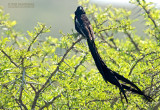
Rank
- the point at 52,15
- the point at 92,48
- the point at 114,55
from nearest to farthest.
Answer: the point at 92,48 < the point at 114,55 < the point at 52,15

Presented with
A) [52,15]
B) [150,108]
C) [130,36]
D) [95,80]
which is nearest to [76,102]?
[95,80]

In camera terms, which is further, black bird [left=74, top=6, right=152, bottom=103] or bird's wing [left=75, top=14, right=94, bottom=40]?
bird's wing [left=75, top=14, right=94, bottom=40]

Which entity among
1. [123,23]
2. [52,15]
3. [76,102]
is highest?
[52,15]

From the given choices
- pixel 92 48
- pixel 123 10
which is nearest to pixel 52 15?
pixel 123 10

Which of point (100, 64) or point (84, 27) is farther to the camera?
point (84, 27)

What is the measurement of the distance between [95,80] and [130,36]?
4.11 metres

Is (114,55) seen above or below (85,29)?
below

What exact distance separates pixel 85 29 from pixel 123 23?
47.8 inches

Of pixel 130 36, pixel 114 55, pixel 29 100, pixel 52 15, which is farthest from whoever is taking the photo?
pixel 52 15

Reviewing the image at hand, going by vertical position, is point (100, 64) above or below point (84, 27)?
below

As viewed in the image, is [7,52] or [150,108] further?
[150,108]

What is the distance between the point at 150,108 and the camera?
466 centimetres

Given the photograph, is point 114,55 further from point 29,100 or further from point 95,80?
point 29,100

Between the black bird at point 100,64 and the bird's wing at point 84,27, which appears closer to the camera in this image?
the black bird at point 100,64
